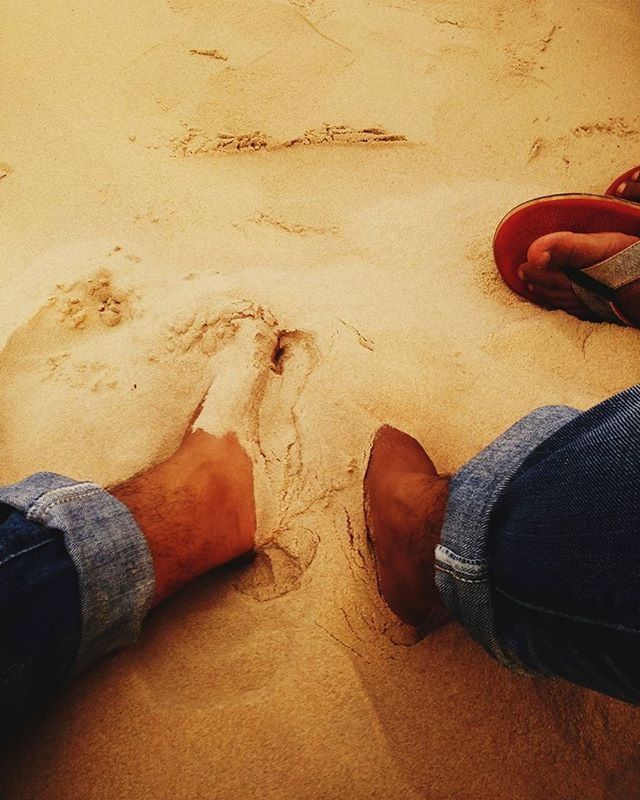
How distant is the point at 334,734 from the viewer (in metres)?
0.89

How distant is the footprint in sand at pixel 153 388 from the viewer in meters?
1.11

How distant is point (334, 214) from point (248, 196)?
0.25 m

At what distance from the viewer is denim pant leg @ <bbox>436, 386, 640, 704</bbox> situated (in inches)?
20.9

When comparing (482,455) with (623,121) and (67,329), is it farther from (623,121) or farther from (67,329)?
(623,121)

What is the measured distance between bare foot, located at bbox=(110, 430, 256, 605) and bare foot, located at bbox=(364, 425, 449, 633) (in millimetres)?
266

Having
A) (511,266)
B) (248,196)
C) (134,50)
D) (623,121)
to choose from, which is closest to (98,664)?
(248,196)

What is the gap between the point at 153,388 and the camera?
3.91 feet

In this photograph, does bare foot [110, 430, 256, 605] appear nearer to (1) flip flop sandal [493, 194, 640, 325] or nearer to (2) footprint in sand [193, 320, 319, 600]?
(2) footprint in sand [193, 320, 319, 600]

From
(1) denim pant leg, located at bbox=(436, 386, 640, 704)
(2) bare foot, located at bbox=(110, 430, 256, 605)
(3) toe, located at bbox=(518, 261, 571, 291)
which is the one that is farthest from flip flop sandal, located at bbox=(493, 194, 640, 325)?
(2) bare foot, located at bbox=(110, 430, 256, 605)

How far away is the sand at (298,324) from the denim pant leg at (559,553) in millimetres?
327

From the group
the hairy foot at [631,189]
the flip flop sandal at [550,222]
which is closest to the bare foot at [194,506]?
the flip flop sandal at [550,222]

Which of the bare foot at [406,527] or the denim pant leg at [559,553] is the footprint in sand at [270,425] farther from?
the denim pant leg at [559,553]

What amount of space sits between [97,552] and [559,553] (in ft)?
2.16

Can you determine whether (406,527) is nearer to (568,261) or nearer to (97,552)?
(97,552)
